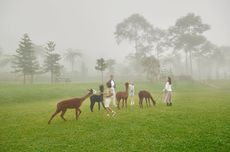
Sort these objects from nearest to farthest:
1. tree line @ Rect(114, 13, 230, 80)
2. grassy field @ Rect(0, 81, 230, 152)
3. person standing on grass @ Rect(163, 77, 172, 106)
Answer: grassy field @ Rect(0, 81, 230, 152)
person standing on grass @ Rect(163, 77, 172, 106)
tree line @ Rect(114, 13, 230, 80)

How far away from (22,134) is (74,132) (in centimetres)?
313

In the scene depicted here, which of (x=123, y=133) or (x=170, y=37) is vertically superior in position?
(x=170, y=37)


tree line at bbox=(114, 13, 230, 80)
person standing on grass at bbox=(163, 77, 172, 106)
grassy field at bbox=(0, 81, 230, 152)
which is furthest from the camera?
tree line at bbox=(114, 13, 230, 80)

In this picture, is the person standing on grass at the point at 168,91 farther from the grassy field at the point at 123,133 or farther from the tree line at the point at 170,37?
the tree line at the point at 170,37

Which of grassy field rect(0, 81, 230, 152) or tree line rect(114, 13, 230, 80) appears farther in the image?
tree line rect(114, 13, 230, 80)

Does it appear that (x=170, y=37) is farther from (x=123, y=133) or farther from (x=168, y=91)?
(x=123, y=133)

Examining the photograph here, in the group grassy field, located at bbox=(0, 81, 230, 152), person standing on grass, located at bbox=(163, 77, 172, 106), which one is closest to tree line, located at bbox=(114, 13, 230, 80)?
person standing on grass, located at bbox=(163, 77, 172, 106)

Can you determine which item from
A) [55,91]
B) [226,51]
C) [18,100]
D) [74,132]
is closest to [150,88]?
[55,91]

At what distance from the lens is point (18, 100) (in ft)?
99.9

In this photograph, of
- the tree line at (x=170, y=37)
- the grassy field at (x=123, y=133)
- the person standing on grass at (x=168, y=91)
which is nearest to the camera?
the grassy field at (x=123, y=133)

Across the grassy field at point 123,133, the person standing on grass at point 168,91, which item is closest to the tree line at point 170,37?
the person standing on grass at point 168,91

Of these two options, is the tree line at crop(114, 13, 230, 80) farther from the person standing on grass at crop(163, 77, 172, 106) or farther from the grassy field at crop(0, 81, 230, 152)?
the grassy field at crop(0, 81, 230, 152)

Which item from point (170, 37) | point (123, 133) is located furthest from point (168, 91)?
point (170, 37)

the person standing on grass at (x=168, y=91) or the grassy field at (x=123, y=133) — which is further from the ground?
the person standing on grass at (x=168, y=91)
